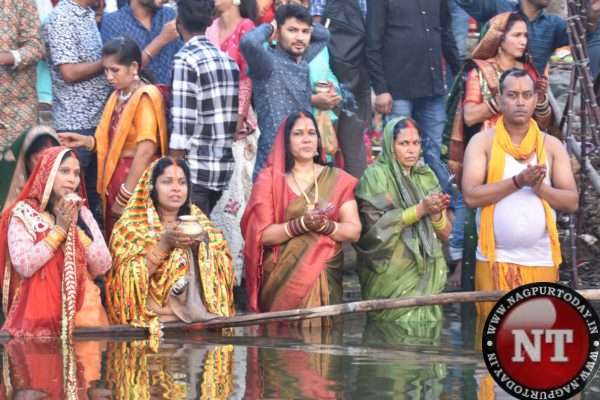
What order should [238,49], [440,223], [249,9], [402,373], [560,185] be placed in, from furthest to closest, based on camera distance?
[249,9]
[238,49]
[440,223]
[560,185]
[402,373]

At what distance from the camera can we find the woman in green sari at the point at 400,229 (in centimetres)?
1145

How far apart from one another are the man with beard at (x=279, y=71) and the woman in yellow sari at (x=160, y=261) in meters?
1.12

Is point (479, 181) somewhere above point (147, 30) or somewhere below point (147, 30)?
below

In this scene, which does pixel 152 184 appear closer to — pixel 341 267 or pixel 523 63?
pixel 341 267

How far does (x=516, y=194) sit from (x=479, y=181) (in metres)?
0.26

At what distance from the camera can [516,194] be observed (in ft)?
36.7

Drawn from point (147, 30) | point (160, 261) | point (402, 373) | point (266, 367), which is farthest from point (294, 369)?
point (147, 30)

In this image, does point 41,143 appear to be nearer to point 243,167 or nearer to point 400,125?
point 243,167

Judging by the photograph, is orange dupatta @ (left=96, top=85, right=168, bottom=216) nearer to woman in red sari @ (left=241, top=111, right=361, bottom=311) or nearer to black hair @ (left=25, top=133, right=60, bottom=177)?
black hair @ (left=25, top=133, right=60, bottom=177)

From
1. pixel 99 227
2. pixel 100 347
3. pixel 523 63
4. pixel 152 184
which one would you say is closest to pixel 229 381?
pixel 100 347

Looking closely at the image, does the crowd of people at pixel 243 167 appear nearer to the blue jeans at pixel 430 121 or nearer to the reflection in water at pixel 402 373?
the blue jeans at pixel 430 121

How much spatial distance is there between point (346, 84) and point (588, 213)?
6.79ft

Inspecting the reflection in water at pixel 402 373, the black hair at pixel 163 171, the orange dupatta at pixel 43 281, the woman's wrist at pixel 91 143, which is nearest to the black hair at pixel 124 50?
the woman's wrist at pixel 91 143

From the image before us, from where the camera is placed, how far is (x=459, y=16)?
13117 millimetres
